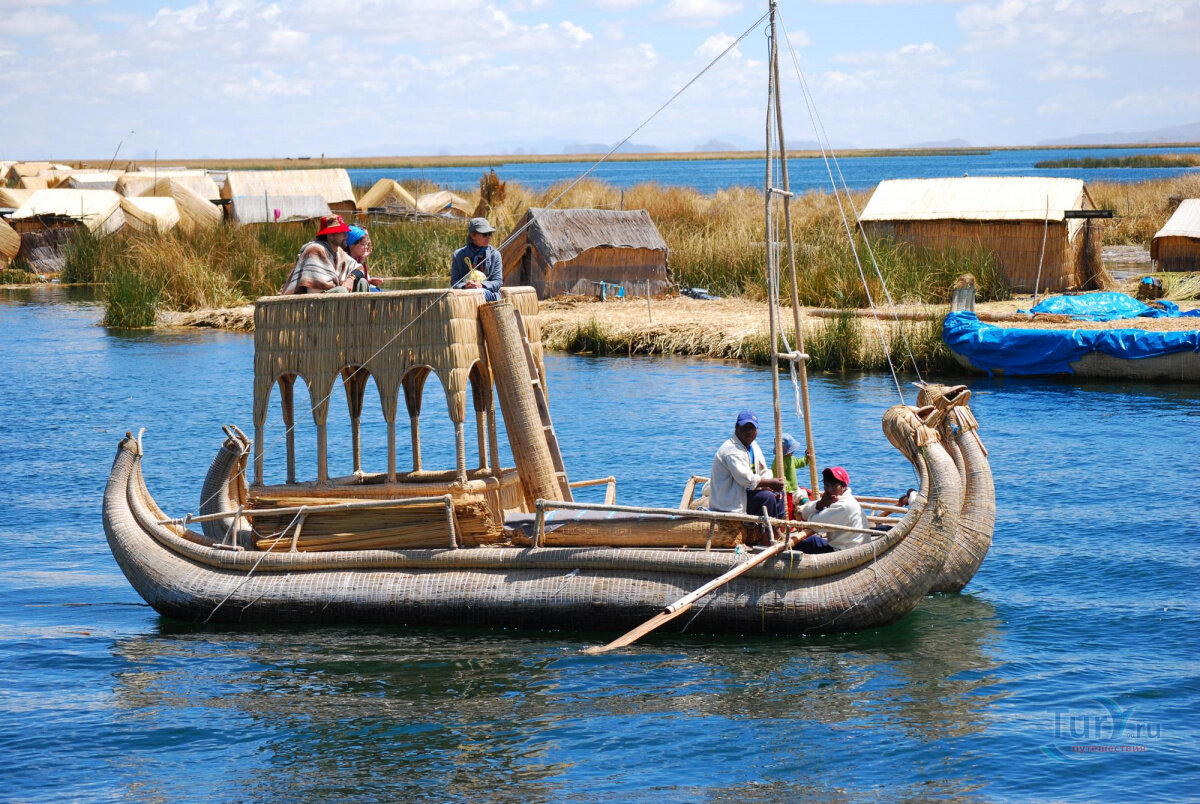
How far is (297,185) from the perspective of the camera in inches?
1930

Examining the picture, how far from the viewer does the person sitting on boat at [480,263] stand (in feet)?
32.7

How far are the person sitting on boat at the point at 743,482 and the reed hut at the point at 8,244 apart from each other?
38081 millimetres

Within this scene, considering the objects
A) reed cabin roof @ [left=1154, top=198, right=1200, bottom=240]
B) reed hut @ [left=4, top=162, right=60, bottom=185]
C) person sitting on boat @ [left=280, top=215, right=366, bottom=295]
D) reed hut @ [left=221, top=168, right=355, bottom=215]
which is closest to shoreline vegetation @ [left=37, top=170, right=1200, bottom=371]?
reed cabin roof @ [left=1154, top=198, right=1200, bottom=240]

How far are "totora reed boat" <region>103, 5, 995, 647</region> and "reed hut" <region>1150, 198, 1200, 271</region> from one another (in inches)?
872

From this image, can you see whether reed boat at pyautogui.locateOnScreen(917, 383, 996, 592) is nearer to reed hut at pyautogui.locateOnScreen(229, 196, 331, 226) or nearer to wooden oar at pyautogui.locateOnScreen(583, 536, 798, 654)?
wooden oar at pyautogui.locateOnScreen(583, 536, 798, 654)

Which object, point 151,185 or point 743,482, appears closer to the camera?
point 743,482

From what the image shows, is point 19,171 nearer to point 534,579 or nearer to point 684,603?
point 534,579

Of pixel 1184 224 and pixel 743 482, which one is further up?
pixel 1184 224

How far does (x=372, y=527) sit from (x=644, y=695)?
8.42 ft

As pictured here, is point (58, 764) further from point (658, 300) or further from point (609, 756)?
point (658, 300)

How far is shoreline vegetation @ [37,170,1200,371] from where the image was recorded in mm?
24406

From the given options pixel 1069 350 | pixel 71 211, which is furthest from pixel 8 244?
pixel 1069 350

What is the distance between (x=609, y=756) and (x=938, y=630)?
3451mm

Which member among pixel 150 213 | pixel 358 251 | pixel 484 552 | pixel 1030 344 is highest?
pixel 150 213
